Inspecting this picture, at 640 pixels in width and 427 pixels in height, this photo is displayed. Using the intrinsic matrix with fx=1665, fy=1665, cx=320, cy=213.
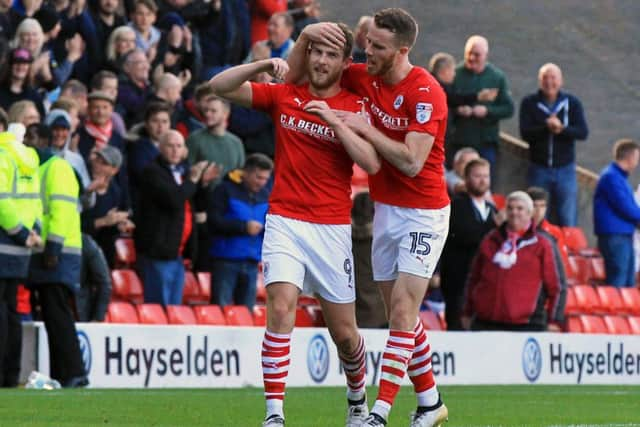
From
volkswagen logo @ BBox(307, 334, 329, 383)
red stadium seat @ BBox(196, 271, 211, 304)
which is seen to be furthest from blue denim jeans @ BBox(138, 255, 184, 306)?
volkswagen logo @ BBox(307, 334, 329, 383)

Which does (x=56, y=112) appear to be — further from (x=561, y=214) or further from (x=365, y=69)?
(x=561, y=214)

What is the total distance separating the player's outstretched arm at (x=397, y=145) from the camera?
363 inches

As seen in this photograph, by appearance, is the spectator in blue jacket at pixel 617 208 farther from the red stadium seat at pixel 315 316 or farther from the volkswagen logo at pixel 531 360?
the red stadium seat at pixel 315 316

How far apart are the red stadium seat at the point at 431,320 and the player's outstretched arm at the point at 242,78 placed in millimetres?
9260

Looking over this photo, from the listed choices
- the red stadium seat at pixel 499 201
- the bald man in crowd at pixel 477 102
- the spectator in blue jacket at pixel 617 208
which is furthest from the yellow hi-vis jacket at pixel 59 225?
the red stadium seat at pixel 499 201

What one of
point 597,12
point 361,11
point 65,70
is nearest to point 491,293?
point 65,70

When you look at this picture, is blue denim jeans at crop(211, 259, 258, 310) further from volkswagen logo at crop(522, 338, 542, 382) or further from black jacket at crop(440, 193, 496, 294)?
volkswagen logo at crop(522, 338, 542, 382)

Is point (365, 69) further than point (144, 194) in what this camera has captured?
No

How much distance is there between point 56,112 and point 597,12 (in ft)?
64.0

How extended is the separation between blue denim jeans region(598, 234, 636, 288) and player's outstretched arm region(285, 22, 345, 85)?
1209cm

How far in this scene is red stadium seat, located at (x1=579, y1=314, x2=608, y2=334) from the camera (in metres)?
20.8

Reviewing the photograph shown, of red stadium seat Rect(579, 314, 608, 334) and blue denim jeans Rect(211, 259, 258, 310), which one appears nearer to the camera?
blue denim jeans Rect(211, 259, 258, 310)

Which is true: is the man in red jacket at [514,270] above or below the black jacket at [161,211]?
below

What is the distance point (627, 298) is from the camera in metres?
21.5
